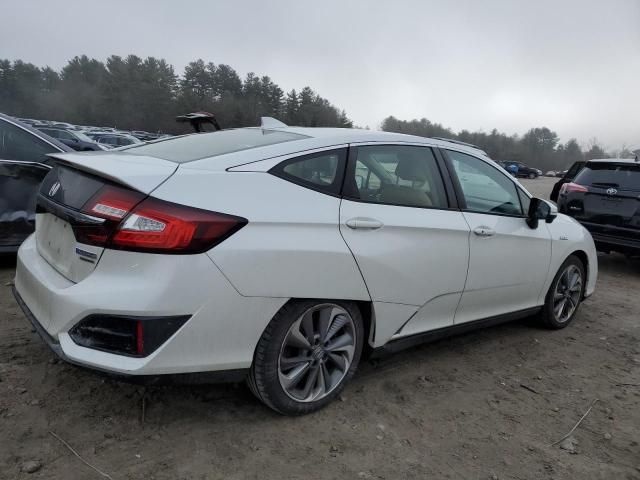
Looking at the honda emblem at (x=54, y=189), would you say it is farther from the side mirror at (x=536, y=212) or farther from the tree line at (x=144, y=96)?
the tree line at (x=144, y=96)

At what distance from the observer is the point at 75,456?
82.3 inches

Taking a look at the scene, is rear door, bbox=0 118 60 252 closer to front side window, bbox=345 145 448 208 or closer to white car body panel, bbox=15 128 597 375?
white car body panel, bbox=15 128 597 375

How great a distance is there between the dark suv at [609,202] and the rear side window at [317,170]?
5402 millimetres

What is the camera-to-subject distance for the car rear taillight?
197 cm

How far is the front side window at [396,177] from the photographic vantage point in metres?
2.62

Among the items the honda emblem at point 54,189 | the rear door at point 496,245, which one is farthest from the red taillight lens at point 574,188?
the honda emblem at point 54,189

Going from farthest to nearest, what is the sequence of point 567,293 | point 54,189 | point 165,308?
point 567,293
point 54,189
point 165,308

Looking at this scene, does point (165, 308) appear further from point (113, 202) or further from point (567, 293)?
point (567, 293)

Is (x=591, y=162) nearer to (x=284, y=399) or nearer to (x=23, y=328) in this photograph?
(x=284, y=399)

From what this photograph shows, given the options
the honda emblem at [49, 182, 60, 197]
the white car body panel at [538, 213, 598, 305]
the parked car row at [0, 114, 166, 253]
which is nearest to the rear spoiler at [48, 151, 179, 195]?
the honda emblem at [49, 182, 60, 197]

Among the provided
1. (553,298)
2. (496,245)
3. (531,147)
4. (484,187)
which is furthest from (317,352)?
(531,147)

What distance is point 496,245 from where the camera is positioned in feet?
10.8

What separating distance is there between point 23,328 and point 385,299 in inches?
97.9

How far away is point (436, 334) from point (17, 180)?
3888 millimetres
